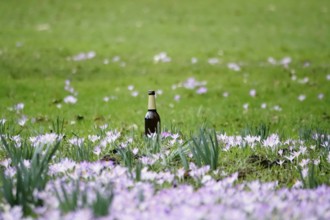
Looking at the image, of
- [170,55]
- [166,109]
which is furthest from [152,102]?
[170,55]

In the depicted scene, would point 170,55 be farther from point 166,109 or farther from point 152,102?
point 152,102

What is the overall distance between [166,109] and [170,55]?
4.82 meters

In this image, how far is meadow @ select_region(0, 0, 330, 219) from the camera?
139 inches

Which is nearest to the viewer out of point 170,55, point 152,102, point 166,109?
point 152,102

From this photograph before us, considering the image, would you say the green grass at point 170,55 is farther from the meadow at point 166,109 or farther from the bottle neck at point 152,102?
the bottle neck at point 152,102

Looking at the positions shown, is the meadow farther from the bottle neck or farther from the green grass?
the bottle neck

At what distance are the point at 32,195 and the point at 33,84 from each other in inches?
304

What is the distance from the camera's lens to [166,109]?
31.3 ft

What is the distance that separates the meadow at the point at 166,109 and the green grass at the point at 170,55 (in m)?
0.04

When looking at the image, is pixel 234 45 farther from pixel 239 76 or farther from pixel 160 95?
pixel 160 95

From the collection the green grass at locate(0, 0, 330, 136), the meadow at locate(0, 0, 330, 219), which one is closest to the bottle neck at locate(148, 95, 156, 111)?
the meadow at locate(0, 0, 330, 219)

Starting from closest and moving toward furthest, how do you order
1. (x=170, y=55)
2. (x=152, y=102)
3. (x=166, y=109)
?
(x=152, y=102)
(x=166, y=109)
(x=170, y=55)

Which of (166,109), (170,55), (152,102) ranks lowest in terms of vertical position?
(166,109)

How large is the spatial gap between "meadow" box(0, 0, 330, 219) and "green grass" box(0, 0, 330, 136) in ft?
0.15
